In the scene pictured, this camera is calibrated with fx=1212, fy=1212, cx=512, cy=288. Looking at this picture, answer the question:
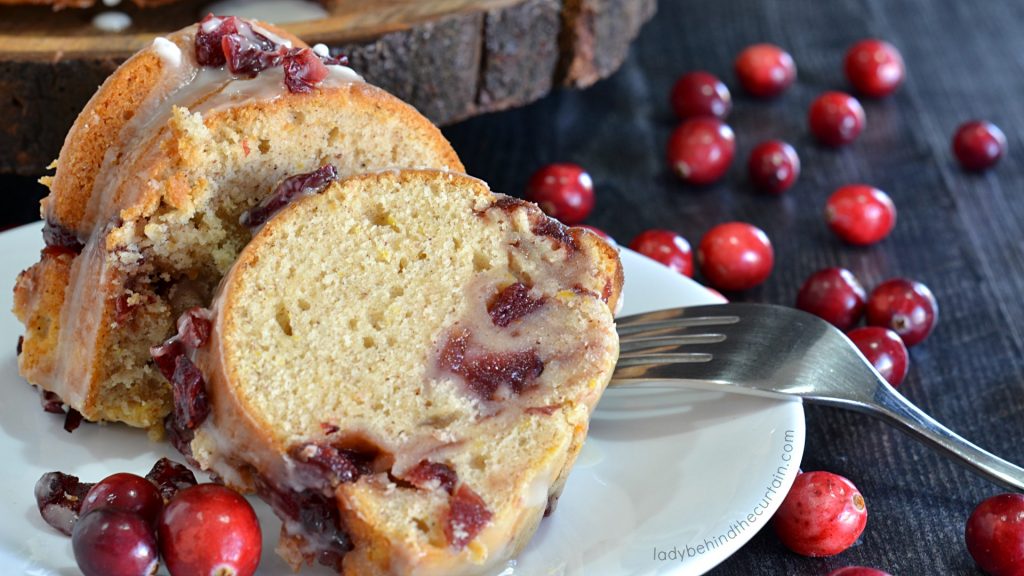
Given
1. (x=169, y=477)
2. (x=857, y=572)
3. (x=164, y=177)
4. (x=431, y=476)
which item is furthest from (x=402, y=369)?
(x=857, y=572)

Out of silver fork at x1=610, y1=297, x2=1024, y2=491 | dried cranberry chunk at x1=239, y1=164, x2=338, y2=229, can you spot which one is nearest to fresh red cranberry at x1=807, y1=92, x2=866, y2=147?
silver fork at x1=610, y1=297, x2=1024, y2=491

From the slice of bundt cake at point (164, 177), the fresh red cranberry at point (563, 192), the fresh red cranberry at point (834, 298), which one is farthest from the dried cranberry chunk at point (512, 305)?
the fresh red cranberry at point (563, 192)

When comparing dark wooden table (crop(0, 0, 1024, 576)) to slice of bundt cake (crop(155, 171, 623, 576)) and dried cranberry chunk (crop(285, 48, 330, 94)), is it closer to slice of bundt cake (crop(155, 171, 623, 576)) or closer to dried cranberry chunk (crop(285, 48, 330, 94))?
slice of bundt cake (crop(155, 171, 623, 576))

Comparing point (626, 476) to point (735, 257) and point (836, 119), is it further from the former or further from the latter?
point (836, 119)

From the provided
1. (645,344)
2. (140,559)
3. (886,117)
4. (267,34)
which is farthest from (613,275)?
(886,117)

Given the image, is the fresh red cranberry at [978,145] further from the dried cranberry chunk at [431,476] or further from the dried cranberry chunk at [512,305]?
the dried cranberry chunk at [431,476]

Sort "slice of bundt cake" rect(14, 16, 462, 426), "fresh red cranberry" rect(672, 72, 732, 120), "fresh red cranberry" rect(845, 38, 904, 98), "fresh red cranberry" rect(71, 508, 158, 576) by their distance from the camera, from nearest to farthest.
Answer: "fresh red cranberry" rect(71, 508, 158, 576), "slice of bundt cake" rect(14, 16, 462, 426), "fresh red cranberry" rect(672, 72, 732, 120), "fresh red cranberry" rect(845, 38, 904, 98)

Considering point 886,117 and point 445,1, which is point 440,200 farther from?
point 886,117
